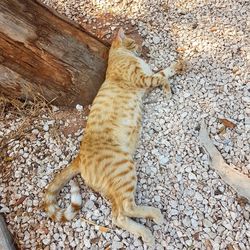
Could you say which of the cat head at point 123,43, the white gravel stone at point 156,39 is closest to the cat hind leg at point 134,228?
the cat head at point 123,43

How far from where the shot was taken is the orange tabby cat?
221 cm

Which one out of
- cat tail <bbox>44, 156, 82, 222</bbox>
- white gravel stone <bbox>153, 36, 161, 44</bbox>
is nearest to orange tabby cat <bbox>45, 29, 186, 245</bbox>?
cat tail <bbox>44, 156, 82, 222</bbox>

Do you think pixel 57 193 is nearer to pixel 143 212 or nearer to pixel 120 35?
pixel 143 212

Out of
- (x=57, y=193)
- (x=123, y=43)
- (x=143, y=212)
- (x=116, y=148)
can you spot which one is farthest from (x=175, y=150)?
(x=123, y=43)

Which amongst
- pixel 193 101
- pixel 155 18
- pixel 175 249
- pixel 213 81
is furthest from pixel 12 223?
pixel 155 18

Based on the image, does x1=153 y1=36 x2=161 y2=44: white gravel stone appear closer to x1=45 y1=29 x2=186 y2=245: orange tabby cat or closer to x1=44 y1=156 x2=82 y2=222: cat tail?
x1=45 y1=29 x2=186 y2=245: orange tabby cat

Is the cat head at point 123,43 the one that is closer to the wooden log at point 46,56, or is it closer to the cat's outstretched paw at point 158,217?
the wooden log at point 46,56

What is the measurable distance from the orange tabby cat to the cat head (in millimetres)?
146

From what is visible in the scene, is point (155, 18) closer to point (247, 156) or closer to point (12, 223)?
point (247, 156)

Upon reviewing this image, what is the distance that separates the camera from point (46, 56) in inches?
100

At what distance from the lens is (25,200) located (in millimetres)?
2436

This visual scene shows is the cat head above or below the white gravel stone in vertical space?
below

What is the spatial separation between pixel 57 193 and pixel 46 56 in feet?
3.00

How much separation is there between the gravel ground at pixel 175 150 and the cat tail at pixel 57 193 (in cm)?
6
